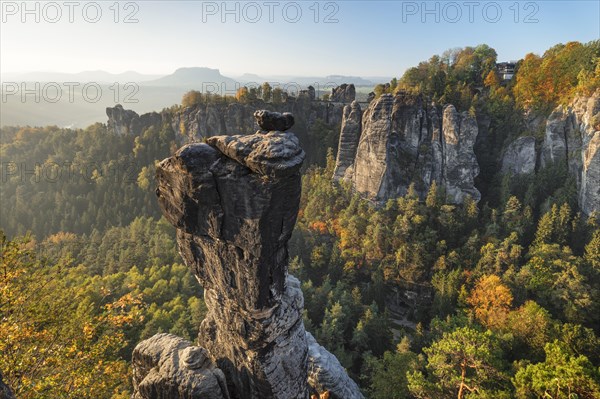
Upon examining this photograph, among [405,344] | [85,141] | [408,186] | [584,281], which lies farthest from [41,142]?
[584,281]

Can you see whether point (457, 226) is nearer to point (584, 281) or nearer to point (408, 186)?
point (408, 186)

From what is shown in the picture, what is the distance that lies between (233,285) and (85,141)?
273 feet

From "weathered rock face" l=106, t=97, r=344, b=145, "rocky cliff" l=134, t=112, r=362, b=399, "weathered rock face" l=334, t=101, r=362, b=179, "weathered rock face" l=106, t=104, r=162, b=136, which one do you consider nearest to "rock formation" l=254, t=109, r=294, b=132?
"rocky cliff" l=134, t=112, r=362, b=399

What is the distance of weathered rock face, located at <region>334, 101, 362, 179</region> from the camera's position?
54.7 meters

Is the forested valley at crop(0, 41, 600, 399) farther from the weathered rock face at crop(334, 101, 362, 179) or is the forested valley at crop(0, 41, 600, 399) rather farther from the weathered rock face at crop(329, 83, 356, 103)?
the weathered rock face at crop(329, 83, 356, 103)

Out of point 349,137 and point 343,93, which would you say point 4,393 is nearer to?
point 349,137

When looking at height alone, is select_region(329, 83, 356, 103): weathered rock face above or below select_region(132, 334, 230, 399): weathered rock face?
above

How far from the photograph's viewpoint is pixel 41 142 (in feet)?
263

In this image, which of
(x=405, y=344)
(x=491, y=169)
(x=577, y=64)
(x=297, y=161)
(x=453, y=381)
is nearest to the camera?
(x=297, y=161)

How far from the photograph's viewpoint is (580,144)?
1711 inches

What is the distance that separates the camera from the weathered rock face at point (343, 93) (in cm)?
7231

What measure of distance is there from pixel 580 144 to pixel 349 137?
100 ft

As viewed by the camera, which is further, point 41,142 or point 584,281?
point 41,142

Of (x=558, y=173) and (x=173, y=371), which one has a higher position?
(x=558, y=173)
